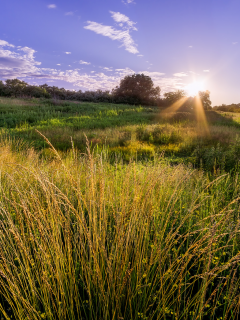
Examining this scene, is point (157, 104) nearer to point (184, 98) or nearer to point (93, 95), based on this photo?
point (184, 98)

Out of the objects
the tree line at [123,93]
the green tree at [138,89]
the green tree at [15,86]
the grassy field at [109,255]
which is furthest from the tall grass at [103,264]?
the green tree at [138,89]

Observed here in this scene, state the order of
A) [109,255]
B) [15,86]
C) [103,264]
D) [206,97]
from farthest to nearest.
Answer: [206,97]
[15,86]
[103,264]
[109,255]

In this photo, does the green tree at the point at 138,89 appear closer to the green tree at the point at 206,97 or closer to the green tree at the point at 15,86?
the green tree at the point at 206,97

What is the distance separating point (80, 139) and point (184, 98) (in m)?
30.1

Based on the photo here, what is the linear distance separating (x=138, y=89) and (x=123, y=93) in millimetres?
3269

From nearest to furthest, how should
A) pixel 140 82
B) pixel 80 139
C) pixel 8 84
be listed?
pixel 80 139
pixel 8 84
pixel 140 82

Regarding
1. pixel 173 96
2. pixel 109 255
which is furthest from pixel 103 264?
pixel 173 96

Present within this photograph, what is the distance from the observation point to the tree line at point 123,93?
1391 inches

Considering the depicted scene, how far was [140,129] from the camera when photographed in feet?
41.7

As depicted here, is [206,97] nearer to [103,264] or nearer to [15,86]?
[15,86]

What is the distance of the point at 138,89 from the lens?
4275cm

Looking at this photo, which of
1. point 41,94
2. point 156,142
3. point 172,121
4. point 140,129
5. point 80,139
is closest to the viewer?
point 80,139

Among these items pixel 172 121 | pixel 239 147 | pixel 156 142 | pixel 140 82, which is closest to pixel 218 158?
pixel 239 147

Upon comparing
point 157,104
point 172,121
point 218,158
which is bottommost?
point 218,158
